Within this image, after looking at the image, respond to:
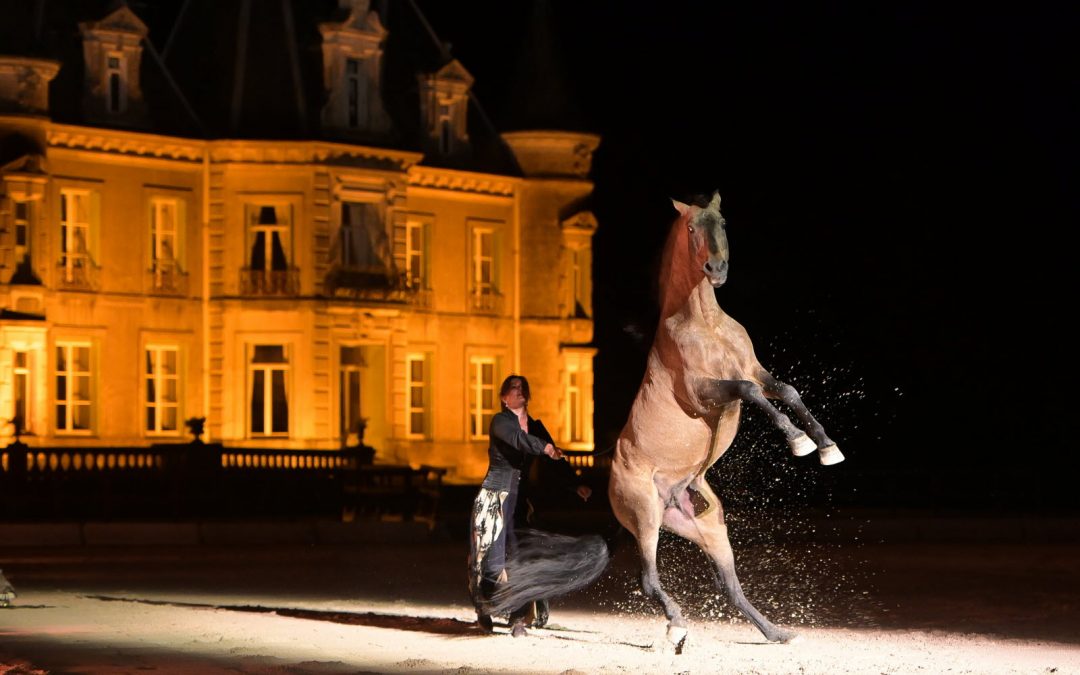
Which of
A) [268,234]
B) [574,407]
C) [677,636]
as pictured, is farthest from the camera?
[574,407]

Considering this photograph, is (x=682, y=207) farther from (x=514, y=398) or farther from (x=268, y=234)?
(x=268, y=234)

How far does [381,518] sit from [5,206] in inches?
446

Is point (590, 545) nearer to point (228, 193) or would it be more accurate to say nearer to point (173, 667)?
point (173, 667)

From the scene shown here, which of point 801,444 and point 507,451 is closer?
point 801,444

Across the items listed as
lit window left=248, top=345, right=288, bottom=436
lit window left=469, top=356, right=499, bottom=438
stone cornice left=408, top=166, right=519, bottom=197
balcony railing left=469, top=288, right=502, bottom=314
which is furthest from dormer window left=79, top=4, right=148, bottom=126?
lit window left=469, top=356, right=499, bottom=438

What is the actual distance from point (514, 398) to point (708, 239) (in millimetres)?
2443

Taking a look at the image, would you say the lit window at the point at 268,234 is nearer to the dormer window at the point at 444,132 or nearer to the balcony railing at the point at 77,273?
the balcony railing at the point at 77,273

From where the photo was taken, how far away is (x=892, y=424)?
170ft

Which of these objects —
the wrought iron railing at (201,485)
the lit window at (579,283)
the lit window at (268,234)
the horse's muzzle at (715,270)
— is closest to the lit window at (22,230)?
the wrought iron railing at (201,485)

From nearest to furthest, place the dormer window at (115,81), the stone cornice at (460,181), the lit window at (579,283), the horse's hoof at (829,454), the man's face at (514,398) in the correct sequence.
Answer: the horse's hoof at (829,454)
the man's face at (514,398)
the dormer window at (115,81)
the stone cornice at (460,181)
the lit window at (579,283)

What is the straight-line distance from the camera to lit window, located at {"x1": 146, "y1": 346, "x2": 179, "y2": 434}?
48.0m

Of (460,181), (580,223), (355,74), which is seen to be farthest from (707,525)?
(580,223)

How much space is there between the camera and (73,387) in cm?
4653

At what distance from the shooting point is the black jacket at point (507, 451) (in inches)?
661
